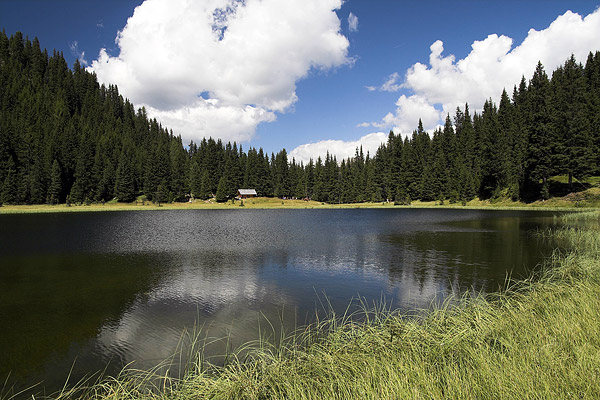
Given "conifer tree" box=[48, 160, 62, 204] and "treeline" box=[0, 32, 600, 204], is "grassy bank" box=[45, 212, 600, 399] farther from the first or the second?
"conifer tree" box=[48, 160, 62, 204]

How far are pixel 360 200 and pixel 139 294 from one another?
11854 centimetres

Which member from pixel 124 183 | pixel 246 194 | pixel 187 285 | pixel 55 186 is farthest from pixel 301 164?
pixel 187 285

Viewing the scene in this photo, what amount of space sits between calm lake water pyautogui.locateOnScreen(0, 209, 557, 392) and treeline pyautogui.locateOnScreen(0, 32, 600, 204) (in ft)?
183

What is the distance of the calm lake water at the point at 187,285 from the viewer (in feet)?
32.4

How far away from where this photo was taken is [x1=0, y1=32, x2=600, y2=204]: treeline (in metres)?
70.6

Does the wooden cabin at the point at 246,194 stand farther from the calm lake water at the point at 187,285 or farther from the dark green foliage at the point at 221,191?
the calm lake water at the point at 187,285

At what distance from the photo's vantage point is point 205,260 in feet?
75.2

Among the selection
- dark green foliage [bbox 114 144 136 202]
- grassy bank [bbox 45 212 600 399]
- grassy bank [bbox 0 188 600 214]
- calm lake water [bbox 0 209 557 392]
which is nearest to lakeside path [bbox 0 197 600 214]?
grassy bank [bbox 0 188 600 214]

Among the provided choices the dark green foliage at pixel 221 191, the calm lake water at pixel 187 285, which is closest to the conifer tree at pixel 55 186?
the dark green foliage at pixel 221 191

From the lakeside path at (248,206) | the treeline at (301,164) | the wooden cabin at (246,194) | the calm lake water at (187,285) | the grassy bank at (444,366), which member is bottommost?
Answer: the calm lake water at (187,285)

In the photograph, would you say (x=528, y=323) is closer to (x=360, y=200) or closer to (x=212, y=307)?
(x=212, y=307)

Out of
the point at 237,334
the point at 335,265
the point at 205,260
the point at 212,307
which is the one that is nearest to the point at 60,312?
the point at 212,307

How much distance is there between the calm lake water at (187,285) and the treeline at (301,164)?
2195 inches

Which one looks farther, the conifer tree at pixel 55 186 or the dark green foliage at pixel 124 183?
the dark green foliage at pixel 124 183
